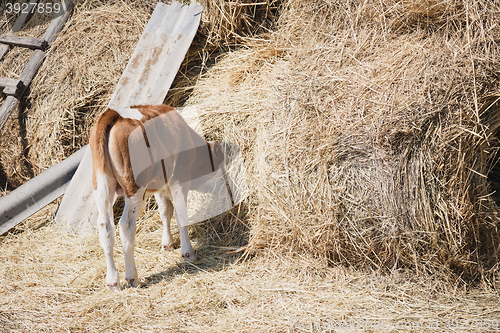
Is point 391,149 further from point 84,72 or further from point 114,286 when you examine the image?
point 84,72

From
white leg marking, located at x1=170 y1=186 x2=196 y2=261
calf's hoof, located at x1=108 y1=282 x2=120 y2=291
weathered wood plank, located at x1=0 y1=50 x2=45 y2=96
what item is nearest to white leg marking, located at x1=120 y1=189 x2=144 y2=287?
calf's hoof, located at x1=108 y1=282 x2=120 y2=291

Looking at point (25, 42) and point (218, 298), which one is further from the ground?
point (25, 42)

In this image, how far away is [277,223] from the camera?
12.0ft

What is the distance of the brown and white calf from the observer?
10.9 ft

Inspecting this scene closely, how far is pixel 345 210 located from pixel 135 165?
175 centimetres

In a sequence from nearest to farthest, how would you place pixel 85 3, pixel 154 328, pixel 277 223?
pixel 154 328 < pixel 277 223 < pixel 85 3

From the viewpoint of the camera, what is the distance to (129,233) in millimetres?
3430

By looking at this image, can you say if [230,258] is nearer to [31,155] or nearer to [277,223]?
[277,223]

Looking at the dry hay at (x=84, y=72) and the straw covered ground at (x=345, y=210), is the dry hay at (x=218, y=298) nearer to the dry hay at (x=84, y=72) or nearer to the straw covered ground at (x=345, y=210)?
the straw covered ground at (x=345, y=210)

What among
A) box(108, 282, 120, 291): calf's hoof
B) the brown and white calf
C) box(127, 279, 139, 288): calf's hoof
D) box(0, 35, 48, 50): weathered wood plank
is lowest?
box(127, 279, 139, 288): calf's hoof

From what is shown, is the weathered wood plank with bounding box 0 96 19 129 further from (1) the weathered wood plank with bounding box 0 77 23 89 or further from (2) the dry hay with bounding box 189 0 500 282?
(2) the dry hay with bounding box 189 0 500 282

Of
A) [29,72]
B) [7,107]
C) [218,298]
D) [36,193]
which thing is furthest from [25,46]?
[218,298]

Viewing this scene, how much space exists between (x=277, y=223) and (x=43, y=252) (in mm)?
2431

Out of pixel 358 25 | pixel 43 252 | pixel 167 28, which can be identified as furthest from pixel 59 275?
pixel 358 25
